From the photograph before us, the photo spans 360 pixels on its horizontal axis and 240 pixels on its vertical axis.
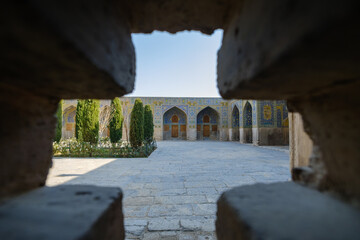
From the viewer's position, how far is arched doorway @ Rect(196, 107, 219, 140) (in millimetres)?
20828

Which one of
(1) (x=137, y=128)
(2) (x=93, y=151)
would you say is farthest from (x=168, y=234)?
(1) (x=137, y=128)

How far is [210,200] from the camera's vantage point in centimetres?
268

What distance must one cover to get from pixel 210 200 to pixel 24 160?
2.27 metres

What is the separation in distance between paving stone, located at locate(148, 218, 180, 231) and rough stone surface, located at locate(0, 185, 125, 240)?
91 cm

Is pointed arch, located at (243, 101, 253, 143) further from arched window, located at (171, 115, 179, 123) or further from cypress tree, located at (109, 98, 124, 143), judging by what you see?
cypress tree, located at (109, 98, 124, 143)

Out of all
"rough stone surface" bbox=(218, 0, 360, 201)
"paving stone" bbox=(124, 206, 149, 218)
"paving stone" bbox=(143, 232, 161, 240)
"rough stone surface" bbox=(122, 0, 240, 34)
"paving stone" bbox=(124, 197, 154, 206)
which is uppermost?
"rough stone surface" bbox=(122, 0, 240, 34)

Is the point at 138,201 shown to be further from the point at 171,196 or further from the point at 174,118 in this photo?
the point at 174,118

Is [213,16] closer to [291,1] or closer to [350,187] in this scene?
[291,1]

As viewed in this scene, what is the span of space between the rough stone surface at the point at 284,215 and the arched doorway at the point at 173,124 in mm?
19862

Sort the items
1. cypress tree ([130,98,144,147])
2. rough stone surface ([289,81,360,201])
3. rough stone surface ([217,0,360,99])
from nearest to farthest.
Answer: rough stone surface ([217,0,360,99]) → rough stone surface ([289,81,360,201]) → cypress tree ([130,98,144,147])

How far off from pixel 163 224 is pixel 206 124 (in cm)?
1917

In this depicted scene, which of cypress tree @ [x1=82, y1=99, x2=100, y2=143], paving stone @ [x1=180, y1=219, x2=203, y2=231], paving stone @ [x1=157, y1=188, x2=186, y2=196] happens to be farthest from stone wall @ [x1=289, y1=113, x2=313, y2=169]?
cypress tree @ [x1=82, y1=99, x2=100, y2=143]

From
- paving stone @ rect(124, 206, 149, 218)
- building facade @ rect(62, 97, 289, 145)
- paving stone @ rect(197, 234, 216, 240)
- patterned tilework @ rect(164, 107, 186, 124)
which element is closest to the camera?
paving stone @ rect(197, 234, 216, 240)

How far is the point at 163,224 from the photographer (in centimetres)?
200
